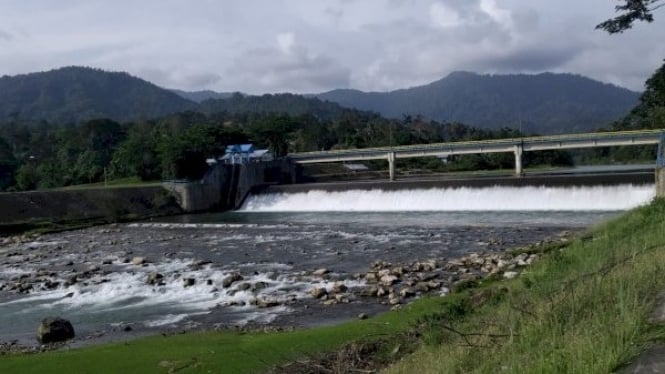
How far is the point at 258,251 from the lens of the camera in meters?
23.7

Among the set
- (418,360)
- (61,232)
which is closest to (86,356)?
(418,360)

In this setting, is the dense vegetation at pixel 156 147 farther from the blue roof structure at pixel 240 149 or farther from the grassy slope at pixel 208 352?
the grassy slope at pixel 208 352

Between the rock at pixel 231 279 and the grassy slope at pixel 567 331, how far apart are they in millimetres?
10293

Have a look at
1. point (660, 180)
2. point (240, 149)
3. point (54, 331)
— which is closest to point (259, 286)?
point (54, 331)

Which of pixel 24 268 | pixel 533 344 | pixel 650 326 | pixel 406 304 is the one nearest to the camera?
pixel 650 326

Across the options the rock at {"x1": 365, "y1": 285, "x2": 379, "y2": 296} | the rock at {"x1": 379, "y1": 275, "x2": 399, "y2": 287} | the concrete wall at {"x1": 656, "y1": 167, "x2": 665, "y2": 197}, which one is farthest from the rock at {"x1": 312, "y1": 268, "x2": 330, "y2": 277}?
the concrete wall at {"x1": 656, "y1": 167, "x2": 665, "y2": 197}

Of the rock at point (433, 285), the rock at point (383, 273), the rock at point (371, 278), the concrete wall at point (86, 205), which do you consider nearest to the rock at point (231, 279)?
the rock at point (371, 278)

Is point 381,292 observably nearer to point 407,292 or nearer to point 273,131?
point 407,292

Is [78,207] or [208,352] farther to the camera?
[78,207]

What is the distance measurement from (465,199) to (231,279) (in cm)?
2085

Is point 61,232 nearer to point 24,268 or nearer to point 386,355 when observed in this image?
point 24,268

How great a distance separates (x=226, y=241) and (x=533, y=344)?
2354 centimetres

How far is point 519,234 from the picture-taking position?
23.2 m

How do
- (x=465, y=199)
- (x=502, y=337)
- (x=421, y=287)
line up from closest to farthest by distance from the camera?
→ (x=502, y=337) → (x=421, y=287) → (x=465, y=199)
